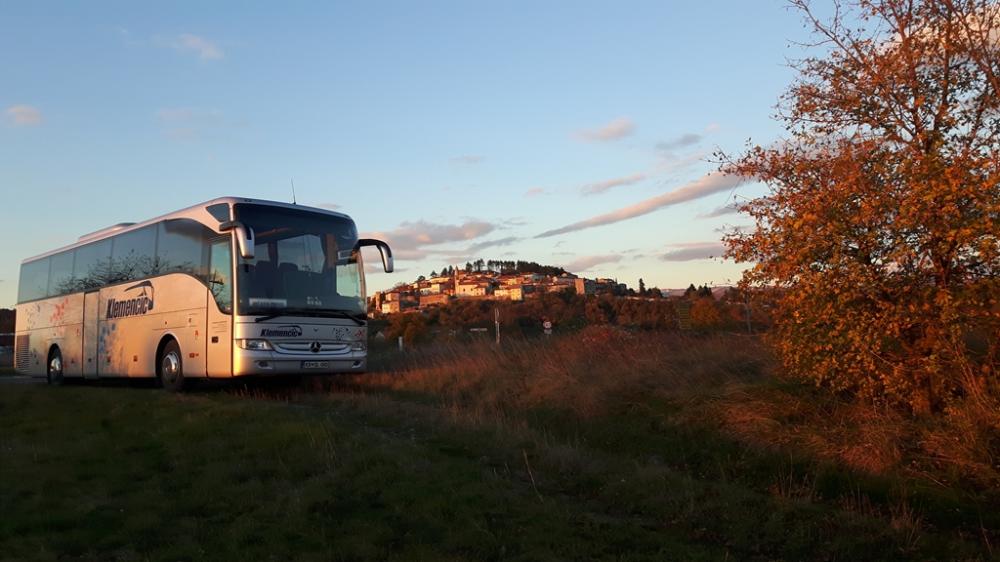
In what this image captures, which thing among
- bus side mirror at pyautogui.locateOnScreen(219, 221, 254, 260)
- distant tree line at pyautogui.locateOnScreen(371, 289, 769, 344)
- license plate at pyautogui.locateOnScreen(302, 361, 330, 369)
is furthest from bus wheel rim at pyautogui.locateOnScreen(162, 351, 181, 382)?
distant tree line at pyautogui.locateOnScreen(371, 289, 769, 344)

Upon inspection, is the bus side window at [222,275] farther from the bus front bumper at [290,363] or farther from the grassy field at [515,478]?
the grassy field at [515,478]

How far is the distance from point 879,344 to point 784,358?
4.24 ft

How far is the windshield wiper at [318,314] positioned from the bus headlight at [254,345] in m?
0.42

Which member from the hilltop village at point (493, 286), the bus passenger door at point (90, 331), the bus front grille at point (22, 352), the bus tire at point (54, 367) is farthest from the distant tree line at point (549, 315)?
the bus front grille at point (22, 352)

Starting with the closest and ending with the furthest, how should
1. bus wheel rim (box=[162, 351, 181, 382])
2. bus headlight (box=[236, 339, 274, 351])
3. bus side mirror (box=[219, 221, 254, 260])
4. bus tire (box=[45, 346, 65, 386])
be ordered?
bus side mirror (box=[219, 221, 254, 260]) → bus headlight (box=[236, 339, 274, 351]) → bus wheel rim (box=[162, 351, 181, 382]) → bus tire (box=[45, 346, 65, 386])

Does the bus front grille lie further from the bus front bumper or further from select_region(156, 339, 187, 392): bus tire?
the bus front bumper

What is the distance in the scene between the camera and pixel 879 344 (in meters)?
9.28

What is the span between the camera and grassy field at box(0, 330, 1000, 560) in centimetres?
626

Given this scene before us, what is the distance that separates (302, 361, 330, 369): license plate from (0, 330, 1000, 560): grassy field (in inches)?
49.9

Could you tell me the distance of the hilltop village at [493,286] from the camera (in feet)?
151

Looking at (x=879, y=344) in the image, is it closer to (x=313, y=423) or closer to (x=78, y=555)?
(x=313, y=423)

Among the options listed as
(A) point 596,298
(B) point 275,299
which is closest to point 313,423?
(B) point 275,299

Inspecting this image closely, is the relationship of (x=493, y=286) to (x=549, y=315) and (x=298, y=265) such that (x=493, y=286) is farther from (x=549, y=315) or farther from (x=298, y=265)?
(x=298, y=265)

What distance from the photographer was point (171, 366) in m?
17.0
